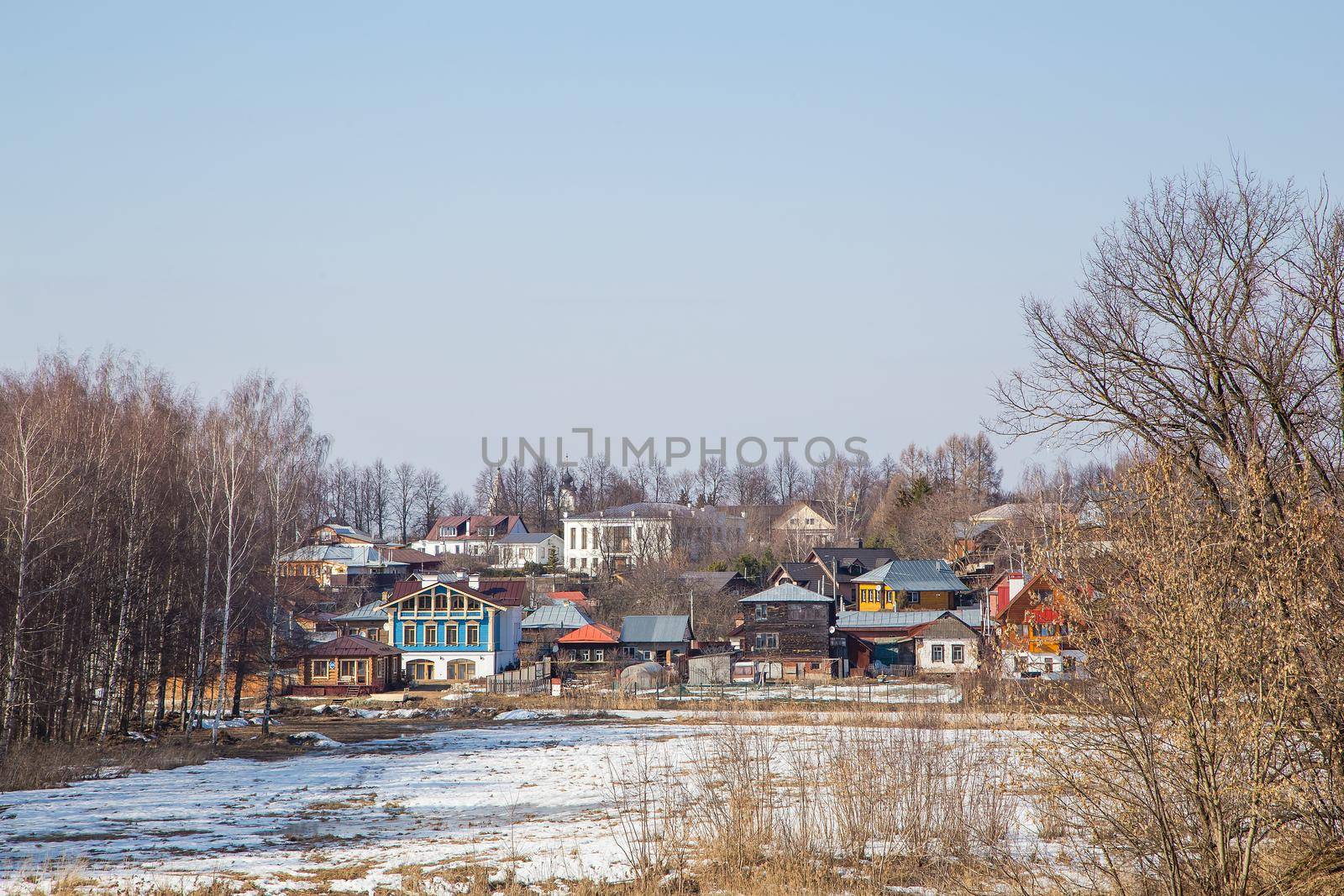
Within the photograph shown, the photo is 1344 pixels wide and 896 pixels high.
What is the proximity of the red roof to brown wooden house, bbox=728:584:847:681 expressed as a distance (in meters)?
7.44

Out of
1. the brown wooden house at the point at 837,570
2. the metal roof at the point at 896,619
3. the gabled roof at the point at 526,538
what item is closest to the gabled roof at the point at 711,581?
the brown wooden house at the point at 837,570

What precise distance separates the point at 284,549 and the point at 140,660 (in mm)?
6711

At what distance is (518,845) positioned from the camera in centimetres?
1728

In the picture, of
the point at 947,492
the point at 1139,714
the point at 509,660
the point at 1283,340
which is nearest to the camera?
the point at 1139,714

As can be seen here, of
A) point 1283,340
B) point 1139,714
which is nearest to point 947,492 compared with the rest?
point 1283,340

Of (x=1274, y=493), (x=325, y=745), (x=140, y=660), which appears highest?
(x=1274, y=493)

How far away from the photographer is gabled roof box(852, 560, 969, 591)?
69.8 m

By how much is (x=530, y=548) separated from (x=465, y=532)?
13.0 metres

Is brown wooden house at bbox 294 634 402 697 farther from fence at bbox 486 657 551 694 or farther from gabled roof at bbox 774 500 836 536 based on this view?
gabled roof at bbox 774 500 836 536

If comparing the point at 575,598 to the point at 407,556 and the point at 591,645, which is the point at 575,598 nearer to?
the point at 591,645

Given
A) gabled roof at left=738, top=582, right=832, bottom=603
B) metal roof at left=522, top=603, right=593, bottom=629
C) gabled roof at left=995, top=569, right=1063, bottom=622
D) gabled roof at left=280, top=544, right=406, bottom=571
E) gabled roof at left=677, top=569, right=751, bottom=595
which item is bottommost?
metal roof at left=522, top=603, right=593, bottom=629

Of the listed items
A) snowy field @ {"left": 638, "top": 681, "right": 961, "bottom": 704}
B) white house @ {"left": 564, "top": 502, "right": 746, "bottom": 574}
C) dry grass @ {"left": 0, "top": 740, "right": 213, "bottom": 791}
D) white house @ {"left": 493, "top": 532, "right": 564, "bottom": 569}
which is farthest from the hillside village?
white house @ {"left": 493, "top": 532, "right": 564, "bottom": 569}

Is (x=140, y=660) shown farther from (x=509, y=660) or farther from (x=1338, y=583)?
(x=1338, y=583)

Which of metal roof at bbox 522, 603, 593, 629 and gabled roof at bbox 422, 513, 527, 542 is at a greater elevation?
gabled roof at bbox 422, 513, 527, 542
